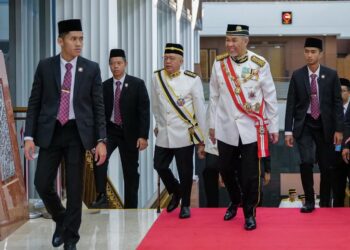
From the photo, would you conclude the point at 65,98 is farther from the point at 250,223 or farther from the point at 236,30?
the point at 250,223

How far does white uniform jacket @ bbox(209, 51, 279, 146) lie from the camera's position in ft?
14.7

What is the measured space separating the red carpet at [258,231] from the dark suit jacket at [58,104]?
937 mm

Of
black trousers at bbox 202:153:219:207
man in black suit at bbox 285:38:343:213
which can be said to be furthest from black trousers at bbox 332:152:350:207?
black trousers at bbox 202:153:219:207

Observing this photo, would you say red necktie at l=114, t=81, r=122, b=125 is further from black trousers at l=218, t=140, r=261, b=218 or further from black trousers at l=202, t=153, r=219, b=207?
black trousers at l=218, t=140, r=261, b=218

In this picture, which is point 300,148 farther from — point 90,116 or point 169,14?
point 169,14

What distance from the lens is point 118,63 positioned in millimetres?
5758

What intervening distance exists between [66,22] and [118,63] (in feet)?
6.38

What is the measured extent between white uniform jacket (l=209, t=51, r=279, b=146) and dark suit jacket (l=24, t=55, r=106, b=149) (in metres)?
1.06

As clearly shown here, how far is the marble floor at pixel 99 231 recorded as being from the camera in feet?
14.2

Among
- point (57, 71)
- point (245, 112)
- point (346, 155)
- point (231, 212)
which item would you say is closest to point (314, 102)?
point (346, 155)

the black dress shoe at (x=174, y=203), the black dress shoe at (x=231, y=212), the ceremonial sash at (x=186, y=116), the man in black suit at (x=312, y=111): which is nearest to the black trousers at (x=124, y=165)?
the black dress shoe at (x=174, y=203)

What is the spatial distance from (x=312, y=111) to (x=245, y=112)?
0.91 meters

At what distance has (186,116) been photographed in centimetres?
507

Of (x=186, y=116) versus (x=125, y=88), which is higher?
(x=125, y=88)
